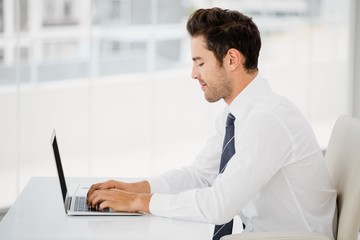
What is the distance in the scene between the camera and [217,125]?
2682 millimetres

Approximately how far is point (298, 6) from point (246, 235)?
3.75 m

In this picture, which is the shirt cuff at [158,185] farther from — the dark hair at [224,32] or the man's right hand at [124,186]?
the dark hair at [224,32]

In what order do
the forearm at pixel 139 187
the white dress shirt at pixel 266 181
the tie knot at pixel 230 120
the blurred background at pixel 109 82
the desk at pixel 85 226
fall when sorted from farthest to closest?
the blurred background at pixel 109 82, the forearm at pixel 139 187, the tie knot at pixel 230 120, the white dress shirt at pixel 266 181, the desk at pixel 85 226

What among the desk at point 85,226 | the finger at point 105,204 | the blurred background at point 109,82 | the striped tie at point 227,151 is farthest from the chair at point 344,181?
the blurred background at point 109,82

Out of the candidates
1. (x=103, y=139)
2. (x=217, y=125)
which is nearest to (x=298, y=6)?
(x=103, y=139)

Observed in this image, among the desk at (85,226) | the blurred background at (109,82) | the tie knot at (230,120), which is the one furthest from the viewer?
the blurred background at (109,82)

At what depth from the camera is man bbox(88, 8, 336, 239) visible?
219 cm

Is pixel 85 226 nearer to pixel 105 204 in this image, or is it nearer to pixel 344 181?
pixel 105 204

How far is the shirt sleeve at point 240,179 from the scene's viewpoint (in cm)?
217

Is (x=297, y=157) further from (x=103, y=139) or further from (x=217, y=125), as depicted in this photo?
(x=103, y=139)

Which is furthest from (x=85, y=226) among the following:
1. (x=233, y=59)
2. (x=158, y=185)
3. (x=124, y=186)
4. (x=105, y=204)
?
(x=233, y=59)

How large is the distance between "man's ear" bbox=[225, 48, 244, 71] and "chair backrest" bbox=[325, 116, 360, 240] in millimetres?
433

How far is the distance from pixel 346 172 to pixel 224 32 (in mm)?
599

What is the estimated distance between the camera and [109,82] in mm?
4785
